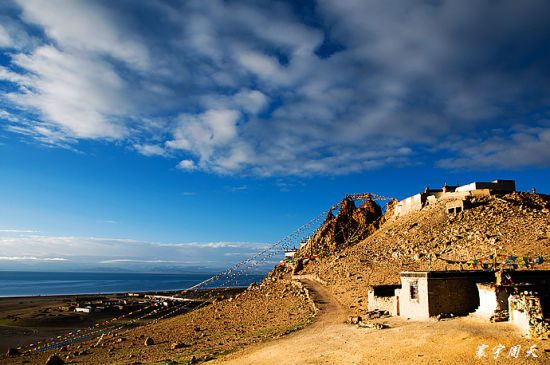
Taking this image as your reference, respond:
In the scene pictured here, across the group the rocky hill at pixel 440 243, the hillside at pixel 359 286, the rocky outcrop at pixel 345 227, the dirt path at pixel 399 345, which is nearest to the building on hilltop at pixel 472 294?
the dirt path at pixel 399 345

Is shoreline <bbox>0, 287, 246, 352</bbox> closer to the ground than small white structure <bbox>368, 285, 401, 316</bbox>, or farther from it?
closer to the ground

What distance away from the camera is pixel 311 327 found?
74.3 feet

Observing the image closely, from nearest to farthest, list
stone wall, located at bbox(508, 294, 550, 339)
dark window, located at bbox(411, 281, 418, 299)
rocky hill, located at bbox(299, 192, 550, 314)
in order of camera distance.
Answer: stone wall, located at bbox(508, 294, 550, 339) → dark window, located at bbox(411, 281, 418, 299) → rocky hill, located at bbox(299, 192, 550, 314)

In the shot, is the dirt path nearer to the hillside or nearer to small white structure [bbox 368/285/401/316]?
the hillside

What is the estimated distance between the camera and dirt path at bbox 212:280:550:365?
1305 centimetres

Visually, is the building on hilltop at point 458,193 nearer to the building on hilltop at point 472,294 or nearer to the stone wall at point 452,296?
the building on hilltop at point 472,294

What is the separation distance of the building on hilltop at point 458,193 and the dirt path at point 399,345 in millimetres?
25115

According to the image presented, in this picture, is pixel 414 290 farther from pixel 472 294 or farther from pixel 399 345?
pixel 399 345

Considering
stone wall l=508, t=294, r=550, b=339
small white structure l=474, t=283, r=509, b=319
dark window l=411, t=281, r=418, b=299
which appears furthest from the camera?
dark window l=411, t=281, r=418, b=299

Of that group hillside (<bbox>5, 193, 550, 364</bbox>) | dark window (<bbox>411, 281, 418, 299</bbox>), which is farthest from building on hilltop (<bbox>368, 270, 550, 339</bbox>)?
hillside (<bbox>5, 193, 550, 364</bbox>)

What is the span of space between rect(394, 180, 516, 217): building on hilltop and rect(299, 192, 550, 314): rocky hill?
3.08 ft

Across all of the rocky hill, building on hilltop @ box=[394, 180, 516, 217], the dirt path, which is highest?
building on hilltop @ box=[394, 180, 516, 217]

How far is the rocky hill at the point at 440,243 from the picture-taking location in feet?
97.8

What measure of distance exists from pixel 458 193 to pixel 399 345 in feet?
110
